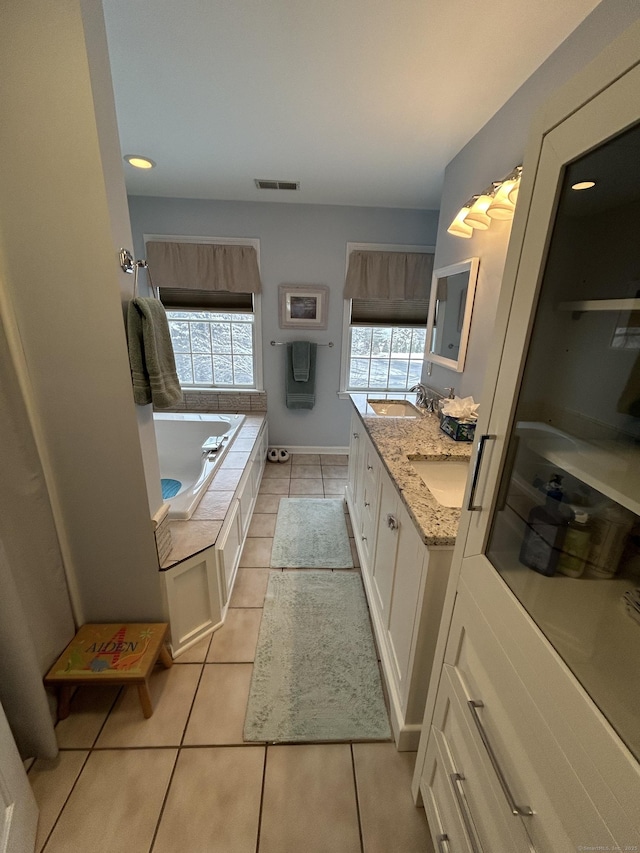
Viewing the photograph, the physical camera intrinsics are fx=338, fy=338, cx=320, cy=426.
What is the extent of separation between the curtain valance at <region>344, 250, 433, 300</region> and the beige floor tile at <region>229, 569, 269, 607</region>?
2.62 meters

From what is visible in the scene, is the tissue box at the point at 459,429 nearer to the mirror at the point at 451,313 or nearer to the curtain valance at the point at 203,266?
the mirror at the point at 451,313

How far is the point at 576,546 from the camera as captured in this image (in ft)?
→ 2.17

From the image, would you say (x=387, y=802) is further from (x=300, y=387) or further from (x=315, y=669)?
(x=300, y=387)

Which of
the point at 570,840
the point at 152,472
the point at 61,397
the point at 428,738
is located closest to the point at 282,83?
the point at 61,397

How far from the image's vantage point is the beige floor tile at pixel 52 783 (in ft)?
3.50

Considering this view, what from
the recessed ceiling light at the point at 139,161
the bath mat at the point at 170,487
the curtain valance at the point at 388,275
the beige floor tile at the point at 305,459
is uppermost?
the recessed ceiling light at the point at 139,161

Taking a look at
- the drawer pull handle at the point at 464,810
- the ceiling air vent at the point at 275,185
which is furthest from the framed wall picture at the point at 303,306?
the drawer pull handle at the point at 464,810

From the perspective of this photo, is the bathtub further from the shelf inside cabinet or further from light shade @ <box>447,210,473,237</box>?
the shelf inside cabinet

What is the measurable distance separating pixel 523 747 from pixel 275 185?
339 centimetres

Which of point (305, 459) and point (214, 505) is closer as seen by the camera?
point (214, 505)

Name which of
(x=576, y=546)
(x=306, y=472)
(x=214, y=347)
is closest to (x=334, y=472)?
(x=306, y=472)

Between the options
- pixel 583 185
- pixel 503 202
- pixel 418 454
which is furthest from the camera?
pixel 418 454

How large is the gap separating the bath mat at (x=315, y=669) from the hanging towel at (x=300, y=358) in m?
2.05

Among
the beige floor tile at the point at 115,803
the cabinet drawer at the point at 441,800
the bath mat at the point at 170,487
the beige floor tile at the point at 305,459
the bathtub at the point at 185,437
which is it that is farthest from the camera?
the beige floor tile at the point at 305,459
